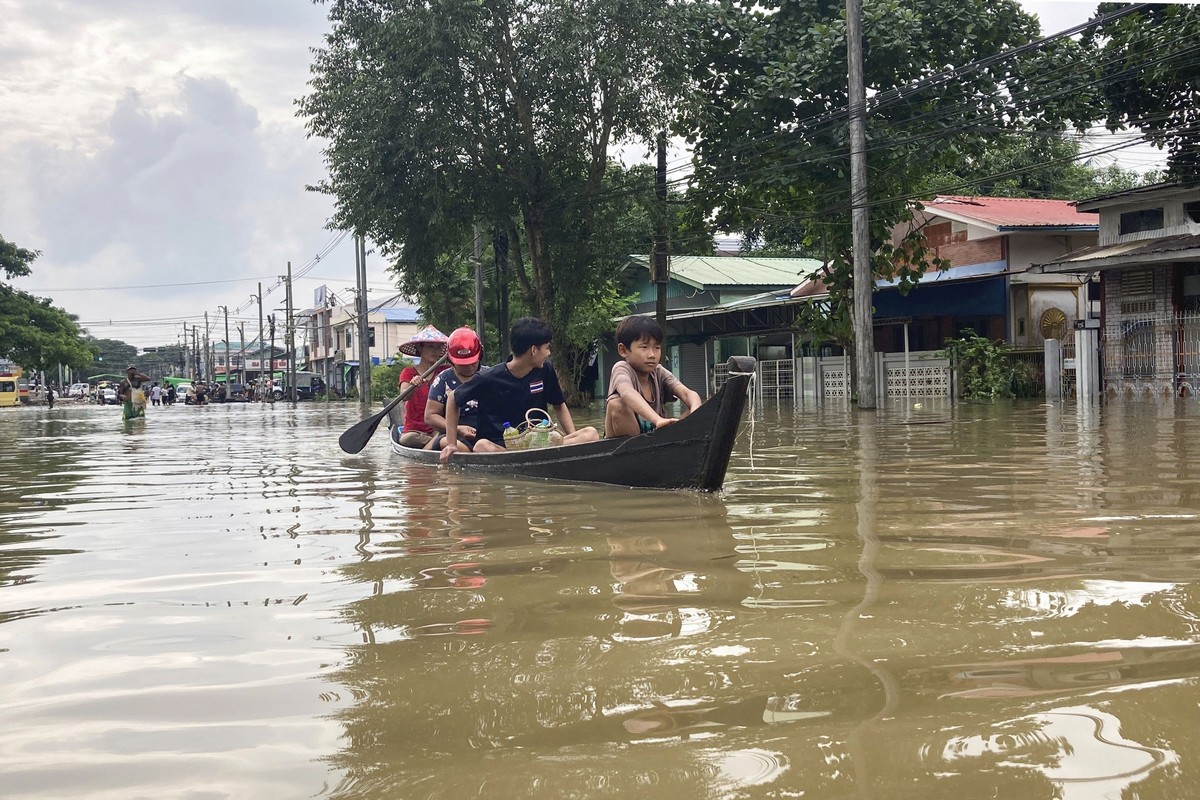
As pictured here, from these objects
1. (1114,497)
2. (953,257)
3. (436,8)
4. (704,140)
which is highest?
(436,8)

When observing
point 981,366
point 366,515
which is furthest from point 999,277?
point 366,515

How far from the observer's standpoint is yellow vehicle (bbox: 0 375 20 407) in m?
65.5

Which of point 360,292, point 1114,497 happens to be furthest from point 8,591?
point 360,292

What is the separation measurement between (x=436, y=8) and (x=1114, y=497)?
18.9 meters

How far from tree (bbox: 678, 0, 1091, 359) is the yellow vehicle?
55.4 m

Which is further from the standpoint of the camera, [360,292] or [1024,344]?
[360,292]

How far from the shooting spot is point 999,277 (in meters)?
25.9

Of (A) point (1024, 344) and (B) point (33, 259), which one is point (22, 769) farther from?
(B) point (33, 259)

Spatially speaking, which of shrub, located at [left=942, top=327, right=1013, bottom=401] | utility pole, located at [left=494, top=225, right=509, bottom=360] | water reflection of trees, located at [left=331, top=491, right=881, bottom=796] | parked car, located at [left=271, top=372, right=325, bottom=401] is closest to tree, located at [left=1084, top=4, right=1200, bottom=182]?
shrub, located at [left=942, top=327, right=1013, bottom=401]

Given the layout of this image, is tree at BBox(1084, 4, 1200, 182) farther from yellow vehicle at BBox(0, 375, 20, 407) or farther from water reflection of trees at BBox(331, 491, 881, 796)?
yellow vehicle at BBox(0, 375, 20, 407)

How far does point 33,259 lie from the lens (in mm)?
53906

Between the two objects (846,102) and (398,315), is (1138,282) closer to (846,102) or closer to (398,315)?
(846,102)

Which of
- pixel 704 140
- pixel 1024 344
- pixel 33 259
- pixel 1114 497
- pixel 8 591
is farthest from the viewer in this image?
pixel 33 259

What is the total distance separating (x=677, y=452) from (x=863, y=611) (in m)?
3.58
